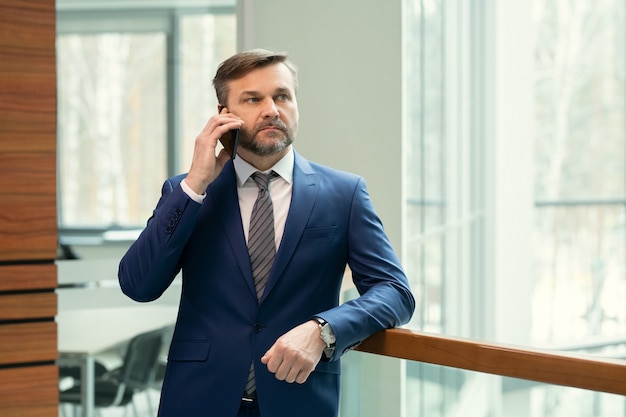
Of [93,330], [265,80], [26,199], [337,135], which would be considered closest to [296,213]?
[265,80]

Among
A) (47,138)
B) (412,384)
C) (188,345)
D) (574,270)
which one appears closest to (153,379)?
(412,384)

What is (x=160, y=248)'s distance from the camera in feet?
7.53

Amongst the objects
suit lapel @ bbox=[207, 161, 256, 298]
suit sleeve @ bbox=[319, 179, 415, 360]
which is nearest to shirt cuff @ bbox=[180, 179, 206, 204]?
suit lapel @ bbox=[207, 161, 256, 298]

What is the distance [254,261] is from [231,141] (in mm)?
312

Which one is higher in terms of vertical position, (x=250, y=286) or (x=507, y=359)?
(x=250, y=286)

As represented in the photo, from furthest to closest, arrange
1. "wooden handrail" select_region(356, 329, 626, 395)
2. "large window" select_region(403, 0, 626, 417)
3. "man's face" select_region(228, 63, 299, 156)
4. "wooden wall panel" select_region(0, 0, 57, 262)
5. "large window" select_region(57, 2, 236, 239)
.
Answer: "large window" select_region(403, 0, 626, 417)
"large window" select_region(57, 2, 236, 239)
"wooden wall panel" select_region(0, 0, 57, 262)
"man's face" select_region(228, 63, 299, 156)
"wooden handrail" select_region(356, 329, 626, 395)

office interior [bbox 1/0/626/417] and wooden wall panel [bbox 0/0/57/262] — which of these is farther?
office interior [bbox 1/0/626/417]

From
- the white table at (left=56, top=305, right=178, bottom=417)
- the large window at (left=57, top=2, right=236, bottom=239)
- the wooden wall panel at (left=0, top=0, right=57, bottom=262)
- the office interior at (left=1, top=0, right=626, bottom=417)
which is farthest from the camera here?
the large window at (left=57, top=2, right=236, bottom=239)

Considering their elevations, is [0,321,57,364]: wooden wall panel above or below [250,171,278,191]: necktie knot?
below

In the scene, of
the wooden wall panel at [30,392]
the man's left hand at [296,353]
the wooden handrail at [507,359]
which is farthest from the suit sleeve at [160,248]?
the wooden wall panel at [30,392]

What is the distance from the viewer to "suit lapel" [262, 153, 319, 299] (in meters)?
2.32

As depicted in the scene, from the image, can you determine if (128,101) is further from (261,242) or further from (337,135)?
(261,242)

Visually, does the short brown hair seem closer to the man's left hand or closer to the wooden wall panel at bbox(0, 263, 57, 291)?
the man's left hand

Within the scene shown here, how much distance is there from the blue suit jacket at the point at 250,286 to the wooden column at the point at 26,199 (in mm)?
862
